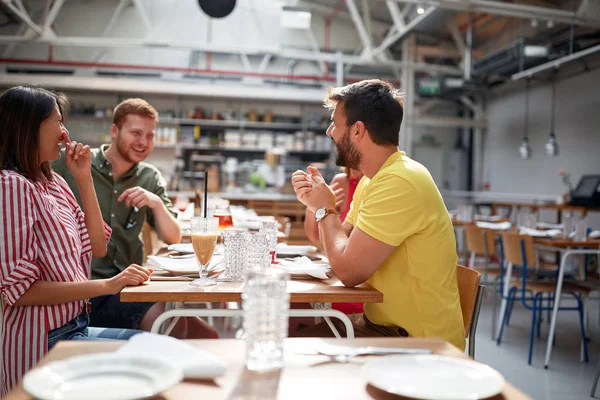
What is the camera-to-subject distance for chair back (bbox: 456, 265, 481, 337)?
1.82 m

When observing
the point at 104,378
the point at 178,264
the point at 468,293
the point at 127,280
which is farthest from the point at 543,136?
the point at 104,378

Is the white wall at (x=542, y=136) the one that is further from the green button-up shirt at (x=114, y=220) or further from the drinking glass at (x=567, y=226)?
the green button-up shirt at (x=114, y=220)

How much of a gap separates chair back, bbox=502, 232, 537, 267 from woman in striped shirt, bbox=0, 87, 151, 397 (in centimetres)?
315

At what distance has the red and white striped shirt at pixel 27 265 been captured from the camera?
4.67 ft

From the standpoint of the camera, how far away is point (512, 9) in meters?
6.83

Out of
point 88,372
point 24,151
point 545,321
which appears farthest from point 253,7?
point 88,372

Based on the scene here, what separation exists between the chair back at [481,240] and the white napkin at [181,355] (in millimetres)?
4357

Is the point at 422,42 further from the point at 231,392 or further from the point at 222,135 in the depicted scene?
the point at 231,392

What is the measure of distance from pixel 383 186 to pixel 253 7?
35.6 feet

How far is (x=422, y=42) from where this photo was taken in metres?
11.9

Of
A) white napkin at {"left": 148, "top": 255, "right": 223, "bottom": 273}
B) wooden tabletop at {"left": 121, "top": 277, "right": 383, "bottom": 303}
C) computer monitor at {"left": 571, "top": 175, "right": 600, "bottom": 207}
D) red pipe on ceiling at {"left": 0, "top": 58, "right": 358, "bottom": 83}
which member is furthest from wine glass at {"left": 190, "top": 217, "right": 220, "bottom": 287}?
red pipe on ceiling at {"left": 0, "top": 58, "right": 358, "bottom": 83}

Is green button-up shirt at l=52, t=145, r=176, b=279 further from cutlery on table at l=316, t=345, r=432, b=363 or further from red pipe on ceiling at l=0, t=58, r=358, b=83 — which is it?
red pipe on ceiling at l=0, t=58, r=358, b=83

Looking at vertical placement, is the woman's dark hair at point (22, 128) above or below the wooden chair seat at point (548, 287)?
above

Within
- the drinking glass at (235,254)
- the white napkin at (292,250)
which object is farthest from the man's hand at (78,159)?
the white napkin at (292,250)
